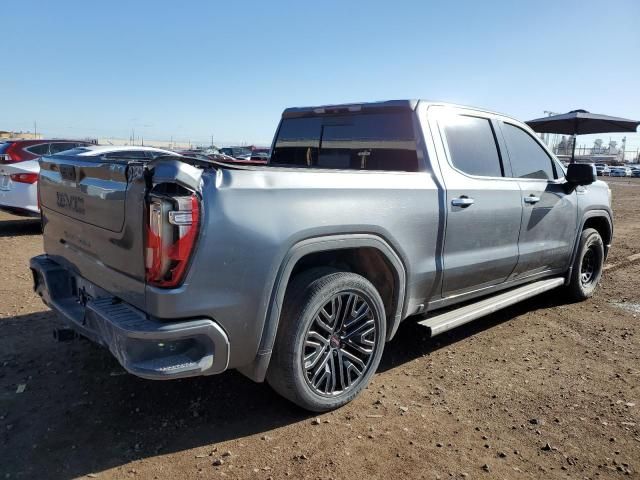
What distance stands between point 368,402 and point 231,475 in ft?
3.60

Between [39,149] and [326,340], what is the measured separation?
331 inches

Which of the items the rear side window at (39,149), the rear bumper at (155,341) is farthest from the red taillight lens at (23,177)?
the rear bumper at (155,341)

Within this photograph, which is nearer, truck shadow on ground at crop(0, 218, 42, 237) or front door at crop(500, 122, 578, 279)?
front door at crop(500, 122, 578, 279)

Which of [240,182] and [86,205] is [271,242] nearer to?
[240,182]

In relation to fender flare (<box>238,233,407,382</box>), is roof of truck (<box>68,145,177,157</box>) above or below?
above

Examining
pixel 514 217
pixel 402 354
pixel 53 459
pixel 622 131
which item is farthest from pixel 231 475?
pixel 622 131

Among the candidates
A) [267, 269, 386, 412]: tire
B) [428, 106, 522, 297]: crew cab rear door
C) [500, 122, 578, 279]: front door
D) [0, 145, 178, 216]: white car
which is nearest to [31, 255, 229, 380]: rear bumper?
[267, 269, 386, 412]: tire

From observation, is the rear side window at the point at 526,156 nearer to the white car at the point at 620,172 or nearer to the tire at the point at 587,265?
the tire at the point at 587,265

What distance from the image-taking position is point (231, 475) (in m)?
2.60

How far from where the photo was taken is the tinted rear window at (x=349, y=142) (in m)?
3.83

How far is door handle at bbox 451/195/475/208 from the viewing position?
3.68 meters

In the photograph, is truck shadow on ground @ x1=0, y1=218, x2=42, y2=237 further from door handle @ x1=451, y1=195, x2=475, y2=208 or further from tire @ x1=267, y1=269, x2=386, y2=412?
door handle @ x1=451, y1=195, x2=475, y2=208

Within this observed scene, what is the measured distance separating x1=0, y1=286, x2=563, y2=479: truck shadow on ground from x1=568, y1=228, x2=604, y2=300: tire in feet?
8.30

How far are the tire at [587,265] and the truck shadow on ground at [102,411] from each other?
2529mm
